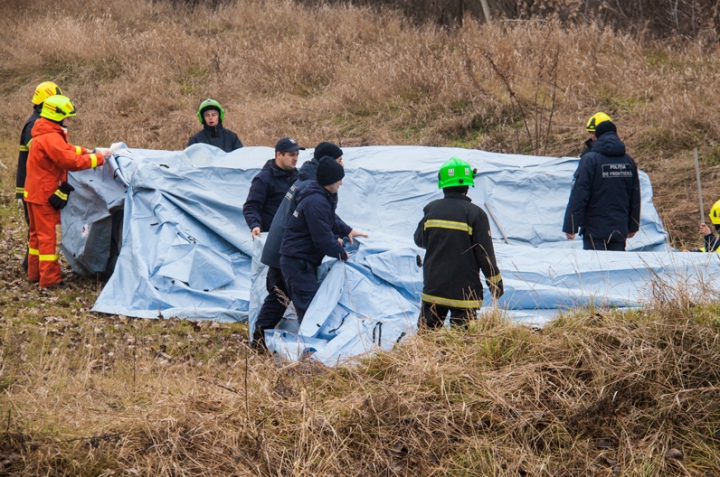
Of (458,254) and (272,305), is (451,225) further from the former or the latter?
(272,305)

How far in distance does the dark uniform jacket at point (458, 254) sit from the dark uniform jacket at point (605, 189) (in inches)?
95.1

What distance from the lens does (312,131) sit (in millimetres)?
12570

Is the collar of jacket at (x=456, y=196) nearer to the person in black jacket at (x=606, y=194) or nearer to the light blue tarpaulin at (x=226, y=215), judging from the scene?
the light blue tarpaulin at (x=226, y=215)

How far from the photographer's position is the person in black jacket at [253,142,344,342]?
608 centimetres

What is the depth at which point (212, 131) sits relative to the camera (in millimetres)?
8984

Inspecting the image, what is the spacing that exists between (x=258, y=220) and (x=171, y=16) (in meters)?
14.3

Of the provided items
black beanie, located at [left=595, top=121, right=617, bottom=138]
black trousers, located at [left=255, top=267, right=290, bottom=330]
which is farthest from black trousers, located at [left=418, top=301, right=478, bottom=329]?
black beanie, located at [left=595, top=121, right=617, bottom=138]

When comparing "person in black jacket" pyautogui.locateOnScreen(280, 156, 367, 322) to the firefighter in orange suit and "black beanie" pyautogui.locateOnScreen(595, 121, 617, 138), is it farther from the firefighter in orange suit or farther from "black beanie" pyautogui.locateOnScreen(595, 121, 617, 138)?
the firefighter in orange suit

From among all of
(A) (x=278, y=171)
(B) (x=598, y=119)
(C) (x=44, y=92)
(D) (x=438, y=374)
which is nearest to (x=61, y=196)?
(C) (x=44, y=92)

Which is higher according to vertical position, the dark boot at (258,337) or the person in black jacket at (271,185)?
the person in black jacket at (271,185)

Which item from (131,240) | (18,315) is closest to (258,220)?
(131,240)

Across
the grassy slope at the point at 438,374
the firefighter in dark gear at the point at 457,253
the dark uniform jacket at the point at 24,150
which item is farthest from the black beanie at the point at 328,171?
the dark uniform jacket at the point at 24,150

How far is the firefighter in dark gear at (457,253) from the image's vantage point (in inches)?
189

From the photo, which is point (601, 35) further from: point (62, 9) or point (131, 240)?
point (62, 9)
